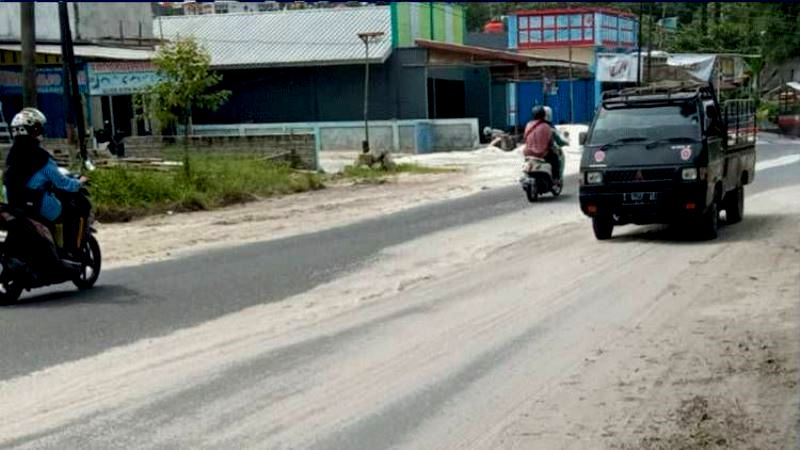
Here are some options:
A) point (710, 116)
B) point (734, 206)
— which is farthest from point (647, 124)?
point (734, 206)

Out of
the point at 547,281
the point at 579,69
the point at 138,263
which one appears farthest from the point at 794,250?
the point at 579,69

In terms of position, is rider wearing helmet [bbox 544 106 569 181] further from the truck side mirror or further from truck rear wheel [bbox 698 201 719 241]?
truck rear wheel [bbox 698 201 719 241]

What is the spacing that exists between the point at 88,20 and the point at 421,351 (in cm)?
3567

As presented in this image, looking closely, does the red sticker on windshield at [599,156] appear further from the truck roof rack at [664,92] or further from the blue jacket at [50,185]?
the blue jacket at [50,185]

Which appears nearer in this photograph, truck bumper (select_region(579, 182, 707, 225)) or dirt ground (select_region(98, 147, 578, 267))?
truck bumper (select_region(579, 182, 707, 225))

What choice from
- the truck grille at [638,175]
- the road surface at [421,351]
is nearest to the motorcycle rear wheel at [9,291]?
the road surface at [421,351]

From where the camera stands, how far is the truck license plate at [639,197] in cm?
1402

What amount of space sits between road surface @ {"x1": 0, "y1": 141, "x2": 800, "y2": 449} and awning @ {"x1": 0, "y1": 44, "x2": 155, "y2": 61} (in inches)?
896

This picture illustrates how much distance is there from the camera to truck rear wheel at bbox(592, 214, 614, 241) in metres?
14.4

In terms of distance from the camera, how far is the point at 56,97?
1503 inches

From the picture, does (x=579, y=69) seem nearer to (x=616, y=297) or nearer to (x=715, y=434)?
(x=616, y=297)

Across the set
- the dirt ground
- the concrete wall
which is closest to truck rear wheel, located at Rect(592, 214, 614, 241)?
the dirt ground

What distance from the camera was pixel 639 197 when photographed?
14094mm

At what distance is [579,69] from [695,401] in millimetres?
45640
